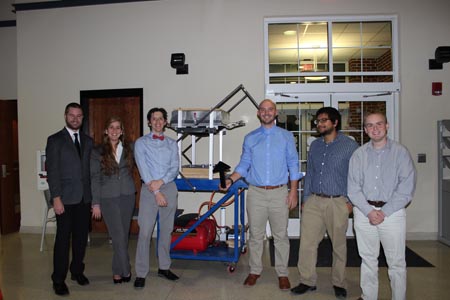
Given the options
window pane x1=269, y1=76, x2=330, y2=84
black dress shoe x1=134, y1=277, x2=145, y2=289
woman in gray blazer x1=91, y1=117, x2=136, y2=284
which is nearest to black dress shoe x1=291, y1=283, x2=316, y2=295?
black dress shoe x1=134, y1=277, x2=145, y2=289

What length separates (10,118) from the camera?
20.9 feet

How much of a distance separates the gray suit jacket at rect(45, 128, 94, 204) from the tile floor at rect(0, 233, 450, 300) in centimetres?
96

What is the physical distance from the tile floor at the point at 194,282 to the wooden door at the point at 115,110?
5.39 feet

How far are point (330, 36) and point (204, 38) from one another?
1.93m

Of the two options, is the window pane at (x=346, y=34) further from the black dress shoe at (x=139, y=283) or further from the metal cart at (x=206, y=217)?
the black dress shoe at (x=139, y=283)

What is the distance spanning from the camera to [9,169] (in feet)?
20.6

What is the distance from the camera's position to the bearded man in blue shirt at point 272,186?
349cm

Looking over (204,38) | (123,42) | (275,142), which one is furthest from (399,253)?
(123,42)

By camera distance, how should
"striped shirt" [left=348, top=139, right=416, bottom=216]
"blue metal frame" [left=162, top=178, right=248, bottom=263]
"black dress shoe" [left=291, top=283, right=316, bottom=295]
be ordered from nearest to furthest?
"striped shirt" [left=348, top=139, right=416, bottom=216], "black dress shoe" [left=291, top=283, right=316, bottom=295], "blue metal frame" [left=162, top=178, right=248, bottom=263]

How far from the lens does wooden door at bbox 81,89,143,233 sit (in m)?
5.77

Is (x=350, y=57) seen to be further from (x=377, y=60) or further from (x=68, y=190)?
(x=68, y=190)

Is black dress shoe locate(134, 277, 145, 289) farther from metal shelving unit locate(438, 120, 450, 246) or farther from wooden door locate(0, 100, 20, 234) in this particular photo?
metal shelving unit locate(438, 120, 450, 246)

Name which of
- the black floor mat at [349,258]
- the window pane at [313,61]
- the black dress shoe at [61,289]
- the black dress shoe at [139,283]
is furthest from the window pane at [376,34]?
the black dress shoe at [61,289]

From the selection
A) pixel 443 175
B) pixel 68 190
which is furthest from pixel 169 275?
pixel 443 175
